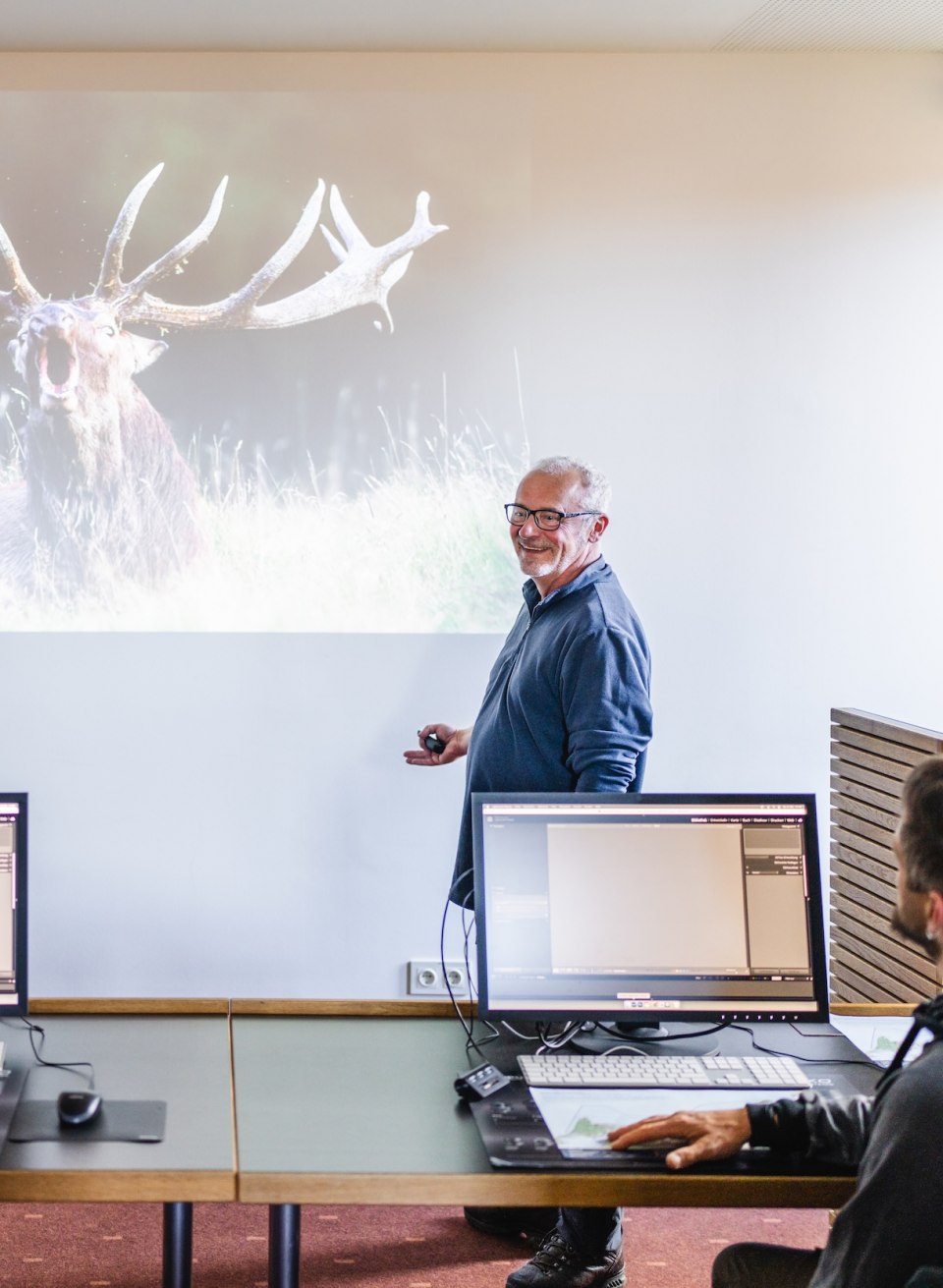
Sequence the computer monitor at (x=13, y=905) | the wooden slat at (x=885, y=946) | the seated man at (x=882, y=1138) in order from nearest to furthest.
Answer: the seated man at (x=882, y=1138) → the computer monitor at (x=13, y=905) → the wooden slat at (x=885, y=946)

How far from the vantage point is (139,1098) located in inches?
67.4

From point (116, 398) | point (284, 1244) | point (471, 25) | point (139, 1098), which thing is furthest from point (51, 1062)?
point (471, 25)

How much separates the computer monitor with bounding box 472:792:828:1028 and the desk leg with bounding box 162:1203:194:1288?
→ 51 centimetres

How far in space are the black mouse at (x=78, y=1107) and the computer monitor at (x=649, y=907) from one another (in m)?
0.57

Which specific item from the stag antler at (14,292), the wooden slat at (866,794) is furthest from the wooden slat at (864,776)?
the stag antler at (14,292)

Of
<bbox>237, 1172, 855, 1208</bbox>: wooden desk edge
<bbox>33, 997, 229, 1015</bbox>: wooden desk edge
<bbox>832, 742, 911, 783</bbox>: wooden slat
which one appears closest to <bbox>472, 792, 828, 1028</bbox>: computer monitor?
<bbox>237, 1172, 855, 1208</bbox>: wooden desk edge

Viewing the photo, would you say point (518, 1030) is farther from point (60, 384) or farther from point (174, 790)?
point (60, 384)

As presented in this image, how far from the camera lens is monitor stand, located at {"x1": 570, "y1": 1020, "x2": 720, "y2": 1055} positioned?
1906 mm

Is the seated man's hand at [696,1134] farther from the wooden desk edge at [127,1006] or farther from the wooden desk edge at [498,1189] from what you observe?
the wooden desk edge at [127,1006]

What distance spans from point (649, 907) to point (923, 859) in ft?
1.81

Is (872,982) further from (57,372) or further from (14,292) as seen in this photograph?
(14,292)

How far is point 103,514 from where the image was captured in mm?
3500

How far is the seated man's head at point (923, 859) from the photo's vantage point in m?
1.44

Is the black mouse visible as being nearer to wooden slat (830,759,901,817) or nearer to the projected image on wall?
wooden slat (830,759,901,817)
